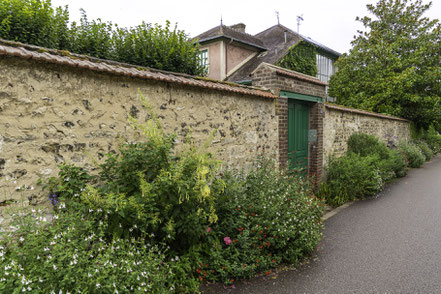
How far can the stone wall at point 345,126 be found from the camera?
7996mm

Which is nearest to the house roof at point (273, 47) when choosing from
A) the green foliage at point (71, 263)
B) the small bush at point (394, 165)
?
the small bush at point (394, 165)

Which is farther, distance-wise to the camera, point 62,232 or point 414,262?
point 414,262

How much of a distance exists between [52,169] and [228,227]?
7.30 feet

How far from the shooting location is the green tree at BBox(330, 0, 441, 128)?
13570 mm

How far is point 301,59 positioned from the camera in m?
14.1

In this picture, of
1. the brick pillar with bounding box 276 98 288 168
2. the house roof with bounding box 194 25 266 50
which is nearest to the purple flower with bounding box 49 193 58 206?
the brick pillar with bounding box 276 98 288 168

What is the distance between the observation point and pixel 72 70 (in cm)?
301

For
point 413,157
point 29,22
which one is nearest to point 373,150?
point 413,157

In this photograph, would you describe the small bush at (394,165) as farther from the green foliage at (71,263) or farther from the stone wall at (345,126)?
the green foliage at (71,263)

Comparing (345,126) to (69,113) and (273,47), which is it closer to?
(273,47)

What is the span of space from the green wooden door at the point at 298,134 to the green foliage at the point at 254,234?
2.55 metres

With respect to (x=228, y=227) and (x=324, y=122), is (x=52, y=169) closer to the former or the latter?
(x=228, y=227)

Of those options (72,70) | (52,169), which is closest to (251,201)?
(52,169)

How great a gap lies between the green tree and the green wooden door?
8.66 meters
